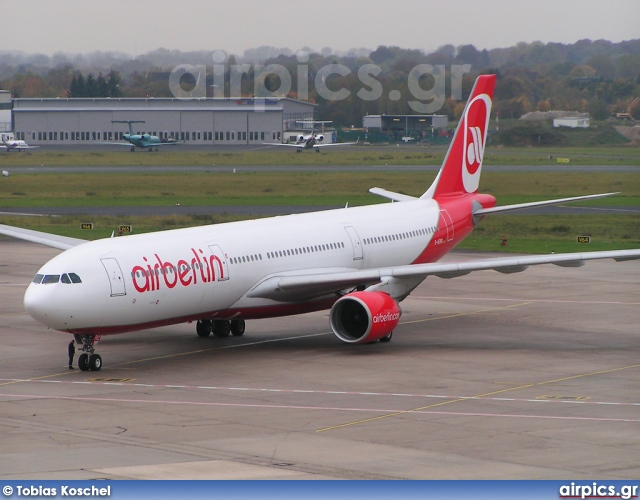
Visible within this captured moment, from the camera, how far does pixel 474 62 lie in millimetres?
136500

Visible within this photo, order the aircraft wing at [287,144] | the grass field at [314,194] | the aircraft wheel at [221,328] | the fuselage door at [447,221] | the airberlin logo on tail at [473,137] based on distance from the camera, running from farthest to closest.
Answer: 1. the aircraft wing at [287,144]
2. the grass field at [314,194]
3. the airberlin logo on tail at [473,137]
4. the fuselage door at [447,221]
5. the aircraft wheel at [221,328]

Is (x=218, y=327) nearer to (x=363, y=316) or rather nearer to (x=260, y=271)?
(x=260, y=271)

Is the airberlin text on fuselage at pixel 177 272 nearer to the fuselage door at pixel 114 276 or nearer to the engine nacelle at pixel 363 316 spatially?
the fuselage door at pixel 114 276

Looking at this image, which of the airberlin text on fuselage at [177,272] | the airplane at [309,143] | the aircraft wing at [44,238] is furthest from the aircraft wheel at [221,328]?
the airplane at [309,143]

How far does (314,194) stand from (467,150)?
1715 inches

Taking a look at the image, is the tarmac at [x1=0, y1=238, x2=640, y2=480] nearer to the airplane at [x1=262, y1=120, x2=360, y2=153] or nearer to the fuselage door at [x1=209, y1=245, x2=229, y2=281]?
the fuselage door at [x1=209, y1=245, x2=229, y2=281]

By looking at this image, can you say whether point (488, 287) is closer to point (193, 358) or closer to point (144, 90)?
point (193, 358)

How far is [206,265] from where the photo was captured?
33031 millimetres

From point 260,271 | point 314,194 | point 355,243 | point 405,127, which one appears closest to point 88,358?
point 260,271

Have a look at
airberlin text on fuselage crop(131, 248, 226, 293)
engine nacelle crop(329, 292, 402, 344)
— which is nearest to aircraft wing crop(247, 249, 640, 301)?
engine nacelle crop(329, 292, 402, 344)

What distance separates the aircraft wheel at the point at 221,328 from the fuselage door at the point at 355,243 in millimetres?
4982

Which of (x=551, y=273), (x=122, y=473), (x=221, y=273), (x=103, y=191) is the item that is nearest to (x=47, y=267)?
(x=221, y=273)

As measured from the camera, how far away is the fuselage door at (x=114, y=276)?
30.5 metres

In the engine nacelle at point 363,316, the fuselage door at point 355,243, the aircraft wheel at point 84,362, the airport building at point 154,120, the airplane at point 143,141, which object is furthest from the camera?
the airport building at point 154,120
